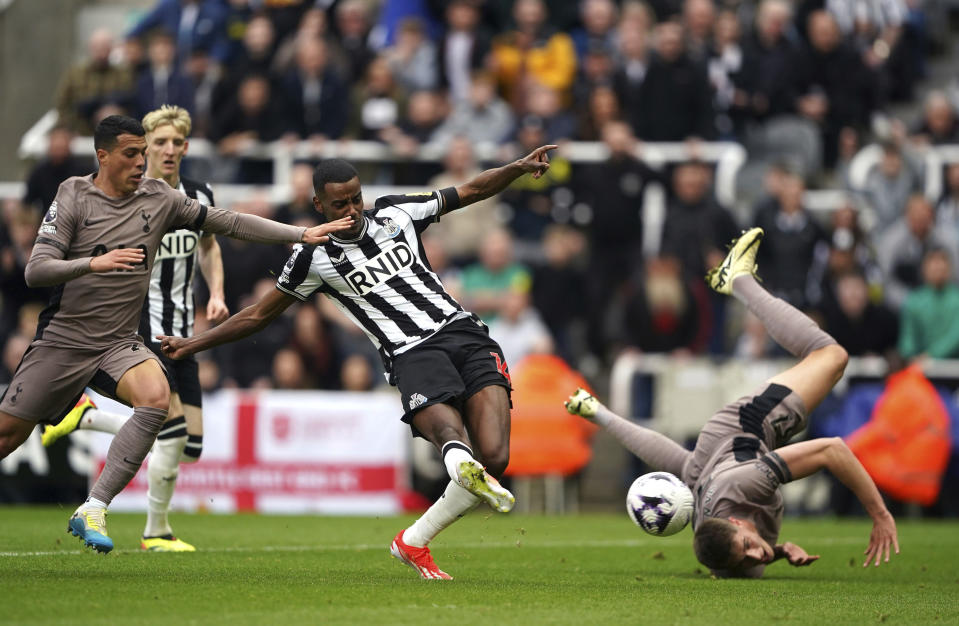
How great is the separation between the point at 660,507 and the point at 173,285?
139 inches

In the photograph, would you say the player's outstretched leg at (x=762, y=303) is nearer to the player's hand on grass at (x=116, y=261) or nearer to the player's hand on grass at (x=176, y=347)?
the player's hand on grass at (x=176, y=347)

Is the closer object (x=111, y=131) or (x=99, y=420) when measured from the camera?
(x=111, y=131)

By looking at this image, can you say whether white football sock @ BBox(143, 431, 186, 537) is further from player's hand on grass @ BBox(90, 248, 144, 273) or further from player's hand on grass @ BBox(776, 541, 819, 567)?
player's hand on grass @ BBox(776, 541, 819, 567)

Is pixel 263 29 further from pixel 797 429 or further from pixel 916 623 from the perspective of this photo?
pixel 916 623

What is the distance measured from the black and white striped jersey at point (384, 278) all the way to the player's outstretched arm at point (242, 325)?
3.0 inches

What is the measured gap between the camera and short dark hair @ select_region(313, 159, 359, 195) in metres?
8.31

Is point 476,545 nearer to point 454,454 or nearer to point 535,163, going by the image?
point 454,454

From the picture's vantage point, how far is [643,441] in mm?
9883

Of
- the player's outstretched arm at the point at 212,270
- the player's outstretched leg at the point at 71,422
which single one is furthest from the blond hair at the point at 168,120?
the player's outstretched leg at the point at 71,422

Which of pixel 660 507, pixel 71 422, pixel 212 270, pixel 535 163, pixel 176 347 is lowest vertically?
pixel 660 507

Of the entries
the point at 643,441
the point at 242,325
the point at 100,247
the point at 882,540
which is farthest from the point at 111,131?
the point at 882,540

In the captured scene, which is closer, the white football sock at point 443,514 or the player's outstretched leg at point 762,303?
the white football sock at point 443,514

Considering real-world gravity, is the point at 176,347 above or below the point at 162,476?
above

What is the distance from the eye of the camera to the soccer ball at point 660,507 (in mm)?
8859
